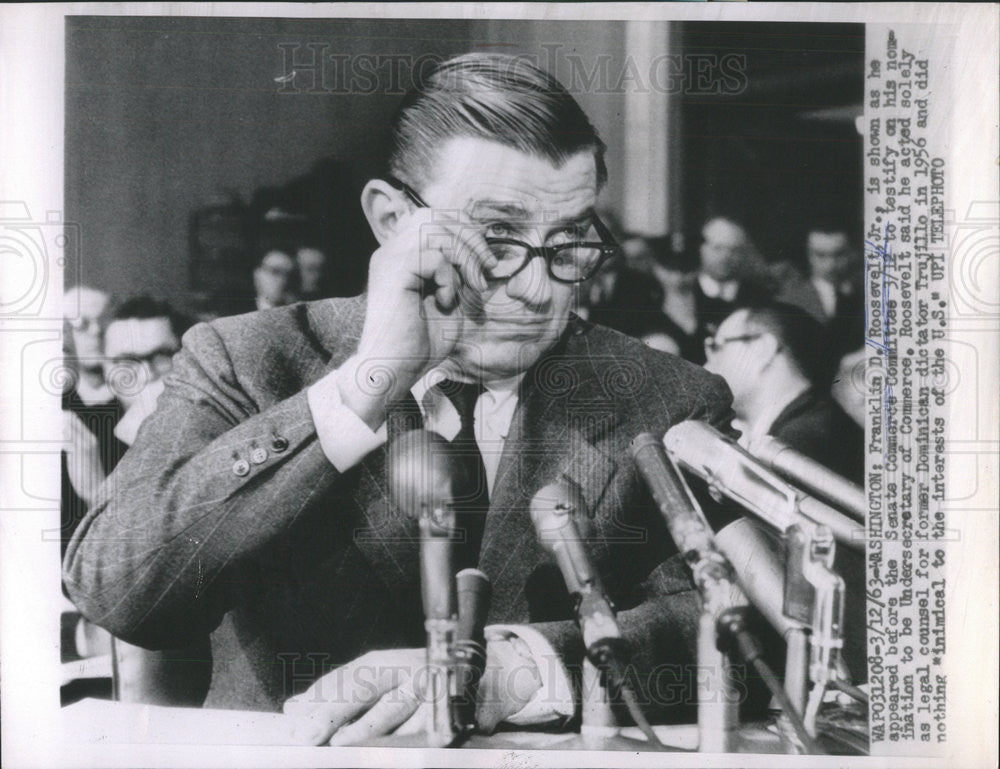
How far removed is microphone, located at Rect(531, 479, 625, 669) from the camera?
1829 mm

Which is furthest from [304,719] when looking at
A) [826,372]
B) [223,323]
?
[826,372]

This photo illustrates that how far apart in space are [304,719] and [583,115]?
1.51 metres

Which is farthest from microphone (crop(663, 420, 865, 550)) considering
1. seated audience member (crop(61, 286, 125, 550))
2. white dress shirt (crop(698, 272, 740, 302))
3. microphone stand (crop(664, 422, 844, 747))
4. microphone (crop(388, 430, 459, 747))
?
seated audience member (crop(61, 286, 125, 550))

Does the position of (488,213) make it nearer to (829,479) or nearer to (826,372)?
(826,372)

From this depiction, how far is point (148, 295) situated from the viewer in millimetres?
1904

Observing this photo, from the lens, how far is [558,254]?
1860mm

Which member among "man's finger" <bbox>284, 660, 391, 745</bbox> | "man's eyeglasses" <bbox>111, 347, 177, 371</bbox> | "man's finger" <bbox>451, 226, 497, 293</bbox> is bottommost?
"man's finger" <bbox>284, 660, 391, 745</bbox>

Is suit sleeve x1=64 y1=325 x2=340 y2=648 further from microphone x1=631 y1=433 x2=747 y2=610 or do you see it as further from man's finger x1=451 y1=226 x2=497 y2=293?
microphone x1=631 y1=433 x2=747 y2=610

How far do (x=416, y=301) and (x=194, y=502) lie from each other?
667mm

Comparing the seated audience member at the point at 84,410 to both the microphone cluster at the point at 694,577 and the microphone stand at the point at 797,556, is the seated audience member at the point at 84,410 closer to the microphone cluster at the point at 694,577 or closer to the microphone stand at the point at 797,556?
the microphone cluster at the point at 694,577

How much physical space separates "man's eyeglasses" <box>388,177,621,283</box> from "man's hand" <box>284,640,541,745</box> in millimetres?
830

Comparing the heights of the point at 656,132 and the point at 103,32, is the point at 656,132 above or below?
below

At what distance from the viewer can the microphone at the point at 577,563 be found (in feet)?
6.00

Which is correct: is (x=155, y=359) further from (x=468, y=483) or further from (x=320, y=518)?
(x=468, y=483)
